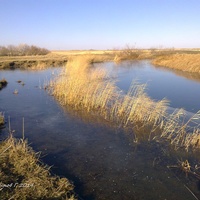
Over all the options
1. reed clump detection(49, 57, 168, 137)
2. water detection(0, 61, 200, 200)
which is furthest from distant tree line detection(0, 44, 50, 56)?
water detection(0, 61, 200, 200)

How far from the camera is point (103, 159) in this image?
17.6ft

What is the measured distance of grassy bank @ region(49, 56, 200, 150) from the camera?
6.62m

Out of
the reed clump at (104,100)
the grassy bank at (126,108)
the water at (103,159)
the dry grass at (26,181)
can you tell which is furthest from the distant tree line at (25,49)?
the dry grass at (26,181)

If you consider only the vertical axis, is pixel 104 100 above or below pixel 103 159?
above

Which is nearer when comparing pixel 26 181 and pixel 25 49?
pixel 26 181

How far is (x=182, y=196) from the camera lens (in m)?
4.14

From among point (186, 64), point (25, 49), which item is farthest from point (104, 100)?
point (25, 49)

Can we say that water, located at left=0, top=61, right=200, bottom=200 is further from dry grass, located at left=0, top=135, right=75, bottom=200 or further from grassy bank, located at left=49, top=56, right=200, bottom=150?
grassy bank, located at left=49, top=56, right=200, bottom=150

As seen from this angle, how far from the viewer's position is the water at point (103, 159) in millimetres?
4285

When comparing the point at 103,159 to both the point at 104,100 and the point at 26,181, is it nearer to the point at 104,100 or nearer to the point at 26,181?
the point at 26,181

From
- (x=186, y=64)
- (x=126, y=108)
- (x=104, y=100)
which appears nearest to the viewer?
(x=126, y=108)

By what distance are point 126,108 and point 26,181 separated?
5.61m

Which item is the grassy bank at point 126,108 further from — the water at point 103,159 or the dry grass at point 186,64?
the dry grass at point 186,64

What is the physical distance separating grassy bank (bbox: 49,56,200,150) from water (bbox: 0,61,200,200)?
58 cm
